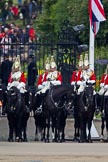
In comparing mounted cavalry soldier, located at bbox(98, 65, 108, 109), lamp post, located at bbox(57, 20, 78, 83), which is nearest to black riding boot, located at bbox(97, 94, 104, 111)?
mounted cavalry soldier, located at bbox(98, 65, 108, 109)

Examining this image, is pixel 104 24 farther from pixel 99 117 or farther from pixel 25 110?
pixel 25 110

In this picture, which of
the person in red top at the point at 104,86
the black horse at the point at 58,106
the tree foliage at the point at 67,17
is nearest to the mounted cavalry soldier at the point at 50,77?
the black horse at the point at 58,106

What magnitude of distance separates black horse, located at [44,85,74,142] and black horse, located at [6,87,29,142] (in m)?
0.63

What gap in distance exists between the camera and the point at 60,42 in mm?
37250

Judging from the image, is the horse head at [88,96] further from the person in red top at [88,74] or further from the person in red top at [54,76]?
the person in red top at [54,76]

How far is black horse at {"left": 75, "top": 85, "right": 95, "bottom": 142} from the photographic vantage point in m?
34.0

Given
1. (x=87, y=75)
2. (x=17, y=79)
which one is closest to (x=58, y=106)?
(x=87, y=75)

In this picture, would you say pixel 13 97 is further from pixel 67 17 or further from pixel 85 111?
pixel 67 17

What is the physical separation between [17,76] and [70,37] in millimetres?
3910

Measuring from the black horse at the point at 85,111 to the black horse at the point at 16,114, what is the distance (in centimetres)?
144

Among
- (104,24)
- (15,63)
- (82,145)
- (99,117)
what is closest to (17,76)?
(15,63)

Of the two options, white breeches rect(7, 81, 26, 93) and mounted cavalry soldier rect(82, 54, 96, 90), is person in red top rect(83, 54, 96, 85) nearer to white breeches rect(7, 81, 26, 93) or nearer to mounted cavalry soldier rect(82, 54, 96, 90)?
mounted cavalry soldier rect(82, 54, 96, 90)

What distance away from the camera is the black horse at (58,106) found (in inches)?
1352

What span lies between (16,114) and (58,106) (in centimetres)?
118
